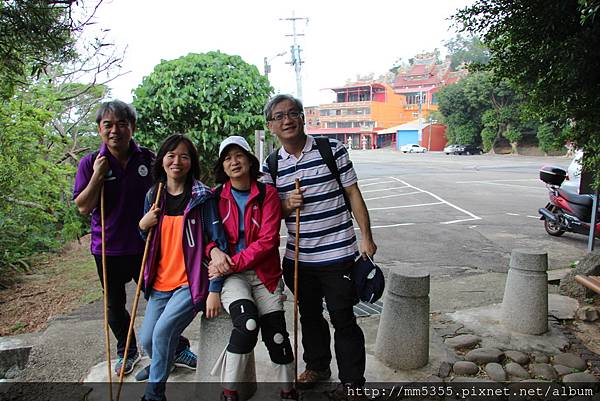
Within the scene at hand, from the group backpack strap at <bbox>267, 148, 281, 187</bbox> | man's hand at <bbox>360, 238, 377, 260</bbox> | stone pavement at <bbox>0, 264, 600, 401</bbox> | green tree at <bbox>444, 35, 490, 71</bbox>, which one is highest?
green tree at <bbox>444, 35, 490, 71</bbox>

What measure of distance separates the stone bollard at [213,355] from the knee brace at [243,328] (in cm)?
28

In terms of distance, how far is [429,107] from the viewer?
6272 cm

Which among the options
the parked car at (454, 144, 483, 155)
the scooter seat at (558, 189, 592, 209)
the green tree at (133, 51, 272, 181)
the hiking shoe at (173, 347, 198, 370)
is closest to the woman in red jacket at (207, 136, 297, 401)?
the hiking shoe at (173, 347, 198, 370)

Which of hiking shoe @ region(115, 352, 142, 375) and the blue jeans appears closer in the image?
the blue jeans

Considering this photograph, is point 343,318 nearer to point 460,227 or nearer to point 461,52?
point 460,227

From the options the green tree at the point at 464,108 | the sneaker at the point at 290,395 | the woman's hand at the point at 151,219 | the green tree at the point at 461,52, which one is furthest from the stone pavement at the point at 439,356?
the green tree at the point at 461,52

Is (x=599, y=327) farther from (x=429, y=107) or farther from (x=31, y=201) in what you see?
(x=429, y=107)

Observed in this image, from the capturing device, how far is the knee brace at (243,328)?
255cm

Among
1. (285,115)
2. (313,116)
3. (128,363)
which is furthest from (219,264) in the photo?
(313,116)

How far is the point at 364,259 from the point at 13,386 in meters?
2.62

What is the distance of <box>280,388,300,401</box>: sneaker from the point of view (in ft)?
9.17

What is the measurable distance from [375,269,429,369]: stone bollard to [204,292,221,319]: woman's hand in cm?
136

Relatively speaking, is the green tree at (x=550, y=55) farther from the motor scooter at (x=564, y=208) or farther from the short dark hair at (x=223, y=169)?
the motor scooter at (x=564, y=208)

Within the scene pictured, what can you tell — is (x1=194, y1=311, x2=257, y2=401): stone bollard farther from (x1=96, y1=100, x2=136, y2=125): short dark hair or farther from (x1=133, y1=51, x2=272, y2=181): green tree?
(x1=133, y1=51, x2=272, y2=181): green tree
